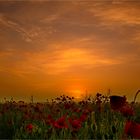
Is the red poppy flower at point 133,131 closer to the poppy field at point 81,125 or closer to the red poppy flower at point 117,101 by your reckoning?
the poppy field at point 81,125

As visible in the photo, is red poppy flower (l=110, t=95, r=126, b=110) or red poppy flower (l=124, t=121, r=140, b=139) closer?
red poppy flower (l=124, t=121, r=140, b=139)

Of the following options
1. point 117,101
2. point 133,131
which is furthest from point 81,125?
point 133,131

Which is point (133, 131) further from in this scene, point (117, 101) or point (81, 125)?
point (81, 125)

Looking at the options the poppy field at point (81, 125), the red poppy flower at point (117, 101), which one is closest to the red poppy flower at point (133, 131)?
the poppy field at point (81, 125)

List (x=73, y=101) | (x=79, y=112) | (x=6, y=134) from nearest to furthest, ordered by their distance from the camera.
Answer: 1. (x=6, y=134)
2. (x=79, y=112)
3. (x=73, y=101)

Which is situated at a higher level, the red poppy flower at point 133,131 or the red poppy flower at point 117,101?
the red poppy flower at point 117,101

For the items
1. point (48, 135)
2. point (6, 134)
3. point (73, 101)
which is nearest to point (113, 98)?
point (48, 135)

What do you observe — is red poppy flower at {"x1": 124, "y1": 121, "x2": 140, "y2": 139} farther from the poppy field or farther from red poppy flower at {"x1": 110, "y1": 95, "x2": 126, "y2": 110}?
red poppy flower at {"x1": 110, "y1": 95, "x2": 126, "y2": 110}

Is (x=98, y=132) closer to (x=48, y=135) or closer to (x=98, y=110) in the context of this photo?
(x=48, y=135)

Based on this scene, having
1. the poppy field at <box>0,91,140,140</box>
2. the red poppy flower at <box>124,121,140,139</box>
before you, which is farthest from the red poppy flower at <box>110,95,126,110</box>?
the red poppy flower at <box>124,121,140,139</box>

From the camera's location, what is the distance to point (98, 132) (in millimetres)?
6348

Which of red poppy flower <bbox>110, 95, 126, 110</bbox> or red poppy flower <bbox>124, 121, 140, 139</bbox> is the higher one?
red poppy flower <bbox>110, 95, 126, 110</bbox>

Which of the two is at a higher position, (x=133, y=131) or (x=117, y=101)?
(x=117, y=101)

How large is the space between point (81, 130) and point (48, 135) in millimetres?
572
